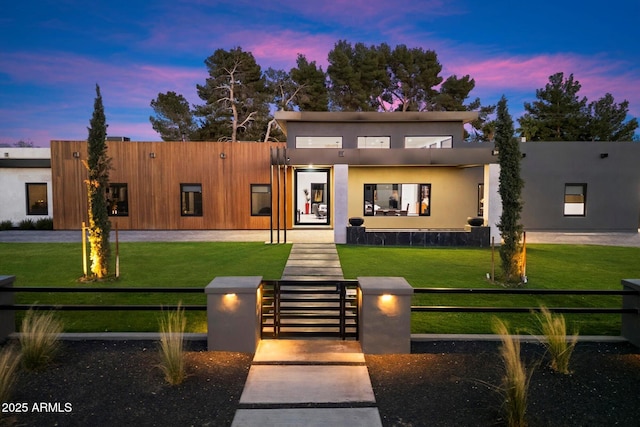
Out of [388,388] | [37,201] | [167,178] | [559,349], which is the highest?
[167,178]

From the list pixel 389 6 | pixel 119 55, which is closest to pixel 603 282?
pixel 389 6

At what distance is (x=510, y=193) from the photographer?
9.20 meters

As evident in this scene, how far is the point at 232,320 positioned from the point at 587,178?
2145 cm

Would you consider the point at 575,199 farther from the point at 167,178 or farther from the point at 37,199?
the point at 37,199

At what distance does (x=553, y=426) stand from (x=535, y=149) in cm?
1964

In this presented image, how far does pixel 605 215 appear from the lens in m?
20.3

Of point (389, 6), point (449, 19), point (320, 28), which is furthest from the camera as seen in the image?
point (320, 28)

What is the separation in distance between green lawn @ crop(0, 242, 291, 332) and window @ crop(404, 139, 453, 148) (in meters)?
8.99

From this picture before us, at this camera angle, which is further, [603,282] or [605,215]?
[605,215]

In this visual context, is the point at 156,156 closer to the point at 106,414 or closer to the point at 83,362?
the point at 83,362

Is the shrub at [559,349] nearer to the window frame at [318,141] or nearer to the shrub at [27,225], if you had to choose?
the window frame at [318,141]

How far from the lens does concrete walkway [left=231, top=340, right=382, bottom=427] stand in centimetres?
340

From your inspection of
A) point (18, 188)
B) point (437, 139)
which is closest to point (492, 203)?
point (437, 139)

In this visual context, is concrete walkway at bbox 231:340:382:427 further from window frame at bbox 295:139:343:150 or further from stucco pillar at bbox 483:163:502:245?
window frame at bbox 295:139:343:150
